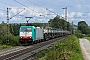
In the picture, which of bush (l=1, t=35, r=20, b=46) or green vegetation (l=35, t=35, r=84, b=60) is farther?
bush (l=1, t=35, r=20, b=46)

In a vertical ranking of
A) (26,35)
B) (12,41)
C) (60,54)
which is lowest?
(12,41)

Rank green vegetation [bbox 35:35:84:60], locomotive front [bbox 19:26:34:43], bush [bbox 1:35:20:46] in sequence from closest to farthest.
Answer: green vegetation [bbox 35:35:84:60], locomotive front [bbox 19:26:34:43], bush [bbox 1:35:20:46]

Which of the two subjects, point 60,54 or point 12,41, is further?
point 12,41

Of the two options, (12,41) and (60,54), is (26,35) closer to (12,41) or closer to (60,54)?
(12,41)

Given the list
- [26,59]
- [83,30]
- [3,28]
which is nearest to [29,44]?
[26,59]

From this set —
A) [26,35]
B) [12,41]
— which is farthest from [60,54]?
[12,41]

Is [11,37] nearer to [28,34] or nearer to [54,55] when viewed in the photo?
[28,34]

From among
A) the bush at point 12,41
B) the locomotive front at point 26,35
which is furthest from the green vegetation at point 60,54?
the bush at point 12,41

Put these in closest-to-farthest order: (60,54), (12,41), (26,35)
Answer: (60,54) < (26,35) < (12,41)

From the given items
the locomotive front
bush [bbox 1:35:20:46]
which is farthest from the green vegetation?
bush [bbox 1:35:20:46]

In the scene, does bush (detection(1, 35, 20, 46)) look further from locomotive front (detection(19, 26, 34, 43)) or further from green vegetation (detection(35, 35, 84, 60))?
green vegetation (detection(35, 35, 84, 60))

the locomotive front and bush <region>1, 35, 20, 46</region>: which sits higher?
the locomotive front

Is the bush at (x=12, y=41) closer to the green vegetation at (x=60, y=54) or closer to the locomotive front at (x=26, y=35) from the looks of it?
the locomotive front at (x=26, y=35)

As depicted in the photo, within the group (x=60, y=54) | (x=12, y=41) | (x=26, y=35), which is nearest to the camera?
(x=60, y=54)
